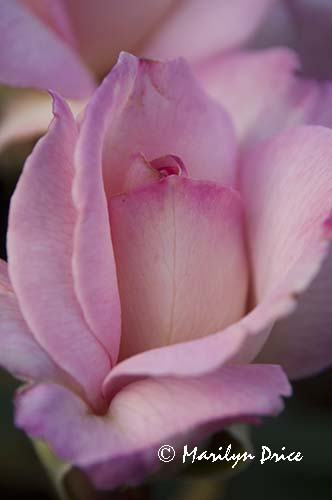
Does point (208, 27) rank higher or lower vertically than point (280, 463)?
higher

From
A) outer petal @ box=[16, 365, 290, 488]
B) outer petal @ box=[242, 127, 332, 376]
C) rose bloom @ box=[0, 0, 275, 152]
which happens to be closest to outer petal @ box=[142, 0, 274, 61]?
rose bloom @ box=[0, 0, 275, 152]

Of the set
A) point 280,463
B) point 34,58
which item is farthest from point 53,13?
point 280,463

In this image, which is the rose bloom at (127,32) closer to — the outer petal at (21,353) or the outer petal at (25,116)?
the outer petal at (25,116)

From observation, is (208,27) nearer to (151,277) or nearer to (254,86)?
(254,86)

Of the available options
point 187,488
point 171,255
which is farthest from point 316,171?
point 187,488

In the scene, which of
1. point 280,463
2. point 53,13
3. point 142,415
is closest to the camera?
point 142,415

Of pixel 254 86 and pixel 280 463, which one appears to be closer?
pixel 254 86

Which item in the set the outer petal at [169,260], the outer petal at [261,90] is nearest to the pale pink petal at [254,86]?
the outer petal at [261,90]
